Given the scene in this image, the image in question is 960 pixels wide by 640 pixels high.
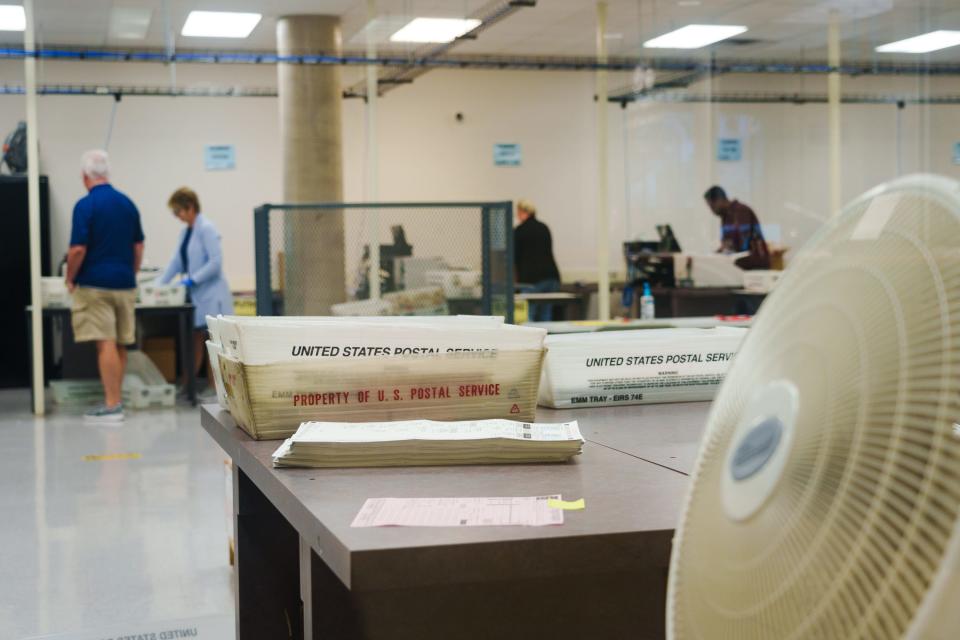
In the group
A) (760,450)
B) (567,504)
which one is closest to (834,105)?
(567,504)

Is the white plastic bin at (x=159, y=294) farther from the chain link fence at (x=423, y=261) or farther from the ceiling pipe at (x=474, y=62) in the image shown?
the chain link fence at (x=423, y=261)

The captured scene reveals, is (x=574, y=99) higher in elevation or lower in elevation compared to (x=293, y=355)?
higher

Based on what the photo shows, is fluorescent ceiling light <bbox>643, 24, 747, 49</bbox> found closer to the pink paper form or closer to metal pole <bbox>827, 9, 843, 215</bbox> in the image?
metal pole <bbox>827, 9, 843, 215</bbox>

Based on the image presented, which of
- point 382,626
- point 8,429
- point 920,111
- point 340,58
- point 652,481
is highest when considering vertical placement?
point 340,58

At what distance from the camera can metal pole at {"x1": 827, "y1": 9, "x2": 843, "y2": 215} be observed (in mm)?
8102

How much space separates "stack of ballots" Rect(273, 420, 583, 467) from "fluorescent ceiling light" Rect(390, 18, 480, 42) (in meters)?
8.18

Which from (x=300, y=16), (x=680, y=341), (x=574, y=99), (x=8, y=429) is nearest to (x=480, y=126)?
(x=574, y=99)

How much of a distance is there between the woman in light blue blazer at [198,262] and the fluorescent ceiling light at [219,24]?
195cm

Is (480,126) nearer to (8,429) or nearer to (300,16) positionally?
(300,16)

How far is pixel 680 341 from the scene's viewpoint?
2039mm

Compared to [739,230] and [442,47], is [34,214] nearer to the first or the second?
[442,47]

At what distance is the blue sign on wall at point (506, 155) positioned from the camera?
11922mm

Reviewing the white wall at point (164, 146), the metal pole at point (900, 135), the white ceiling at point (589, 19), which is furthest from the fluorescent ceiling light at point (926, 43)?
the white wall at point (164, 146)

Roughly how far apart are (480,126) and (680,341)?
33.0 ft
